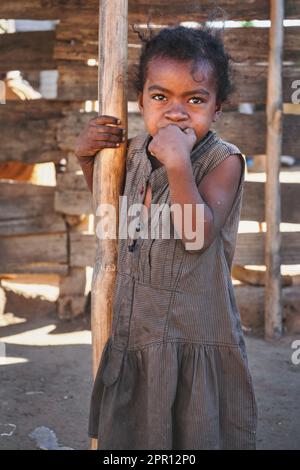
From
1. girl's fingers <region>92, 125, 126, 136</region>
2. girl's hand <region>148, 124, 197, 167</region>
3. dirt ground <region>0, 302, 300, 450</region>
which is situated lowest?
dirt ground <region>0, 302, 300, 450</region>

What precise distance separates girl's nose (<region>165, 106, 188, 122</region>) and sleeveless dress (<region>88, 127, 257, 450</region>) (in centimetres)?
14

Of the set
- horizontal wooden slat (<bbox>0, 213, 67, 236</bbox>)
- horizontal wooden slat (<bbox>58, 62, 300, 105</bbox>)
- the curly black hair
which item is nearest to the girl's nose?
the curly black hair

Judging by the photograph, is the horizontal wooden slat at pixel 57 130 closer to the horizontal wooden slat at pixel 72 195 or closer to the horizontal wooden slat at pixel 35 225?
the horizontal wooden slat at pixel 72 195

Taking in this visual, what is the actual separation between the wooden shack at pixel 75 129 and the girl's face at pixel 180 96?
2531mm

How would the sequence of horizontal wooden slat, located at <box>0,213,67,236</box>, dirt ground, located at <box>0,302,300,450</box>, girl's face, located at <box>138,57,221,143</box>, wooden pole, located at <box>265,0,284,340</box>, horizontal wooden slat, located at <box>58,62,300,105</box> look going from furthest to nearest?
horizontal wooden slat, located at <box>0,213,67,236</box>
horizontal wooden slat, located at <box>58,62,300,105</box>
wooden pole, located at <box>265,0,284,340</box>
dirt ground, located at <box>0,302,300,450</box>
girl's face, located at <box>138,57,221,143</box>

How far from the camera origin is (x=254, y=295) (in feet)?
16.3

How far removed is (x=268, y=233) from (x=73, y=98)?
1.75 meters

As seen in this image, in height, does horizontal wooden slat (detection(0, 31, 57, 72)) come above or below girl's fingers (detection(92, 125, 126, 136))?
above

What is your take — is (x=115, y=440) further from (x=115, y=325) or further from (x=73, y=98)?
(x=73, y=98)

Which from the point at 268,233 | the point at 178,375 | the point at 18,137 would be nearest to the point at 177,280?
the point at 178,375

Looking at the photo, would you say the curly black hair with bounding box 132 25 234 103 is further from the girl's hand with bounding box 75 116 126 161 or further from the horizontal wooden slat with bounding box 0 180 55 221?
the horizontal wooden slat with bounding box 0 180 55 221

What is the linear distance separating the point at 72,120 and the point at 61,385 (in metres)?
1.99

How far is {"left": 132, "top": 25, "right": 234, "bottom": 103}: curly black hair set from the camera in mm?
2051

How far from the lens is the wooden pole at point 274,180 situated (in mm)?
4547
